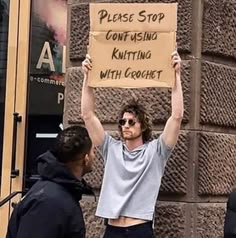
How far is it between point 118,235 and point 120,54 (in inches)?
45.0

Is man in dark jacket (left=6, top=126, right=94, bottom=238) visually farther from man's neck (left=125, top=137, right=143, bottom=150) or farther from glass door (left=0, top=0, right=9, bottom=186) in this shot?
glass door (left=0, top=0, right=9, bottom=186)

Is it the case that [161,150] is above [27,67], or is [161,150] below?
below

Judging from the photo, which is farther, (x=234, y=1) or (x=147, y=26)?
(x=234, y=1)

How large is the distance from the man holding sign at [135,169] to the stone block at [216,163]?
524 mm

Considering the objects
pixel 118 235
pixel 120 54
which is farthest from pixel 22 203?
pixel 120 54

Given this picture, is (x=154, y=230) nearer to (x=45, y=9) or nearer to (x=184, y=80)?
(x=184, y=80)

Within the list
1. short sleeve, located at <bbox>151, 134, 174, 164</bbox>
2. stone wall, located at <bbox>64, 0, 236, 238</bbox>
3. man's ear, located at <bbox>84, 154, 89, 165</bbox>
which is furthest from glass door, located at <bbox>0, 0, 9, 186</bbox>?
man's ear, located at <bbox>84, 154, 89, 165</bbox>

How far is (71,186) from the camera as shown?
11.5 feet

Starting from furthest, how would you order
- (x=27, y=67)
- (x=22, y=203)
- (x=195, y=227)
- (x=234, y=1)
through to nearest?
(x=27, y=67), (x=234, y=1), (x=195, y=227), (x=22, y=203)

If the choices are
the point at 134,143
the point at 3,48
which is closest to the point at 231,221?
the point at 134,143

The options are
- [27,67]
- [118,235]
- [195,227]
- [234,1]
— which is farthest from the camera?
[27,67]

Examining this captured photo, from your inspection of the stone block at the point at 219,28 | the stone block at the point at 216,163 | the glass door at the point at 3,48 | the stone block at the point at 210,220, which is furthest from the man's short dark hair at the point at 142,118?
the glass door at the point at 3,48

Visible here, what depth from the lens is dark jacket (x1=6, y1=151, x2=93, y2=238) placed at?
334cm

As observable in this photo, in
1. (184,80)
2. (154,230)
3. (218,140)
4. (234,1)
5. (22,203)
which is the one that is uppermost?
(234,1)
